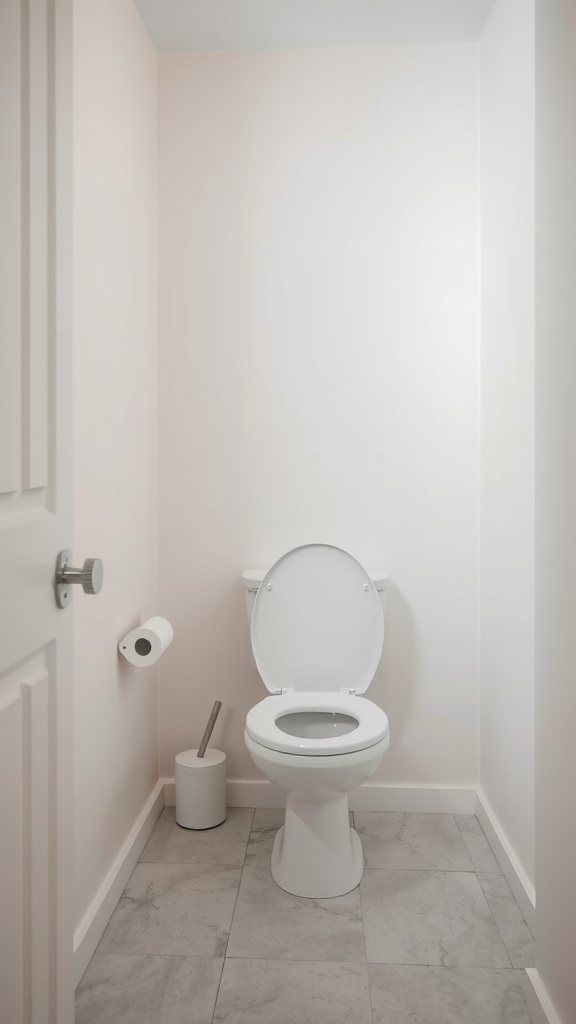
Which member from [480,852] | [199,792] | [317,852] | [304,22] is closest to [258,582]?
[199,792]

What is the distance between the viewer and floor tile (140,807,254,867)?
2141 mm

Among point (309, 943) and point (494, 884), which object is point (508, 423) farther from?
point (309, 943)

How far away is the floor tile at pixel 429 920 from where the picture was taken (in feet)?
5.60

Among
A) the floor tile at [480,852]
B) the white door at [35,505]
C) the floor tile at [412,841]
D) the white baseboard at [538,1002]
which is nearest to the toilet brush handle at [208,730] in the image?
the floor tile at [412,841]

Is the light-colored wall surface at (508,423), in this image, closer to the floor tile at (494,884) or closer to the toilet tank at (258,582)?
the floor tile at (494,884)

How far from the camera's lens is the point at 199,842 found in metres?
2.24

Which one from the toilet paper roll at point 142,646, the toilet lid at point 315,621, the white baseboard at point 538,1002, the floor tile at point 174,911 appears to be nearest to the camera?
the white baseboard at point 538,1002

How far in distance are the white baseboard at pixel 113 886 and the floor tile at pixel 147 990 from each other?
1.9 inches

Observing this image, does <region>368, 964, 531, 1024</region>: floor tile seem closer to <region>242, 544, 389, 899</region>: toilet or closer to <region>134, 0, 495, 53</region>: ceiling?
<region>242, 544, 389, 899</region>: toilet

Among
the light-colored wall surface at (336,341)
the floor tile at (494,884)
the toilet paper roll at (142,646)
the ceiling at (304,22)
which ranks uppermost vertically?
the ceiling at (304,22)

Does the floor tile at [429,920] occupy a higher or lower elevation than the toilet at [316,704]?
lower

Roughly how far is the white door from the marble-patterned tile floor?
1.92 feet

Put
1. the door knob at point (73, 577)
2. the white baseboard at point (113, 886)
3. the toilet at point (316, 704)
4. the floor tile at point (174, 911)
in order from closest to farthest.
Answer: the door knob at point (73, 577), the white baseboard at point (113, 886), the floor tile at point (174, 911), the toilet at point (316, 704)

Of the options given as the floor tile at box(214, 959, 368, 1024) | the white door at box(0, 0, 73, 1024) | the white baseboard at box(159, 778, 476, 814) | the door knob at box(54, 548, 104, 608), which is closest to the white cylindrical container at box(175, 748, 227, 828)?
the white baseboard at box(159, 778, 476, 814)
